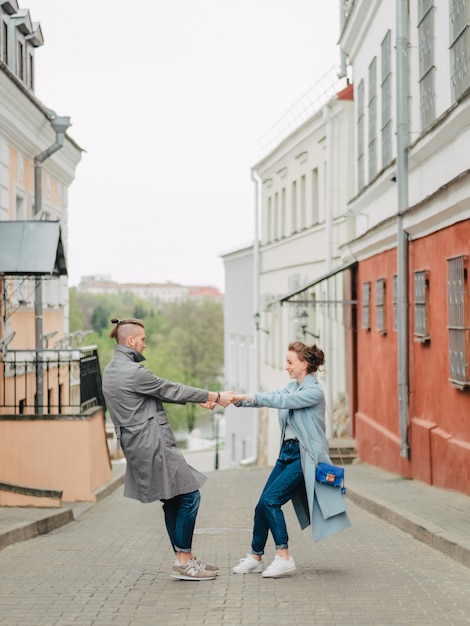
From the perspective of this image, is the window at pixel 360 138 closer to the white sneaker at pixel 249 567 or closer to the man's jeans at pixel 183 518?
the white sneaker at pixel 249 567

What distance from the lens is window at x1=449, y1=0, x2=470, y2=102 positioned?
38.1ft

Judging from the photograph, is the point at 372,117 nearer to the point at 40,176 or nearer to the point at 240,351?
the point at 40,176

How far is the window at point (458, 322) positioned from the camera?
12.1m

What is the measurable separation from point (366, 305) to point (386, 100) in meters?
4.21

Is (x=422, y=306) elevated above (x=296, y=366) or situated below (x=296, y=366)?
above

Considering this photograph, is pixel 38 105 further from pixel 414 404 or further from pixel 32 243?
pixel 414 404

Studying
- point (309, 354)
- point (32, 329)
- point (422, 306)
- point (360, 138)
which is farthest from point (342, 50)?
point (309, 354)

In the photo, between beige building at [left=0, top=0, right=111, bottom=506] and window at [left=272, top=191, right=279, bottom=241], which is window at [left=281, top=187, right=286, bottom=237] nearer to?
window at [left=272, top=191, right=279, bottom=241]

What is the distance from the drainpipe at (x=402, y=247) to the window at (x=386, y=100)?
196cm

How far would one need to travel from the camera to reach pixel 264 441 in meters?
36.2

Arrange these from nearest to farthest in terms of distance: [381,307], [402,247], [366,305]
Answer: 1. [402,247]
2. [381,307]
3. [366,305]

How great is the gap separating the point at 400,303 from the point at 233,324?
28839mm

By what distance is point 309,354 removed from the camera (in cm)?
816

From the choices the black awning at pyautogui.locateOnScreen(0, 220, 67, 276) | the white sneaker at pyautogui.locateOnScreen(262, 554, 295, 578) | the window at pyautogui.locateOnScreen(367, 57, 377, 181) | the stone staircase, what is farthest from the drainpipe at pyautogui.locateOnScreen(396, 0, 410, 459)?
the white sneaker at pyautogui.locateOnScreen(262, 554, 295, 578)
